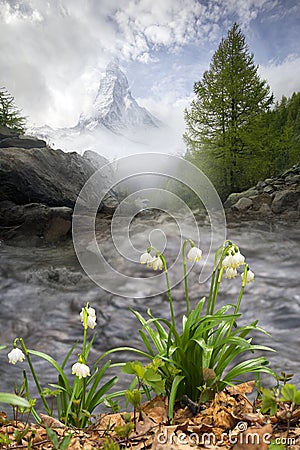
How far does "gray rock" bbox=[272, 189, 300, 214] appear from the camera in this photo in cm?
456

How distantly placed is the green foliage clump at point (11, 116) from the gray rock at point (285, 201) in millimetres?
3572

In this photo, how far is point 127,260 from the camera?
383 centimetres

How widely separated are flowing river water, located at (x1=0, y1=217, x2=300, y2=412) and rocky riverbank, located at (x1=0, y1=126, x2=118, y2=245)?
0.28 metres

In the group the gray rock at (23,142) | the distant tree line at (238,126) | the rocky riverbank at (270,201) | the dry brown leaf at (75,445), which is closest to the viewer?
the dry brown leaf at (75,445)

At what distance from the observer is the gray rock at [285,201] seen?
15.0 ft

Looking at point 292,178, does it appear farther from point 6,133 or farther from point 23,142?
point 6,133

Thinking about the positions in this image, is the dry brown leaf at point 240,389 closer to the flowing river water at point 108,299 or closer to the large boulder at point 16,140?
the flowing river water at point 108,299

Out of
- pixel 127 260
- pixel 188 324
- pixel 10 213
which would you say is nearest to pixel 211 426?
pixel 188 324

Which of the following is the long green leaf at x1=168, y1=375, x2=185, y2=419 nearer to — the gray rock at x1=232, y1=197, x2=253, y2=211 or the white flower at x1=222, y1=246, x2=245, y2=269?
the white flower at x1=222, y1=246, x2=245, y2=269

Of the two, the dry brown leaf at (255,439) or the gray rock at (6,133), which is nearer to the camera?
the dry brown leaf at (255,439)

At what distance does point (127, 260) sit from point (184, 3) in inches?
127

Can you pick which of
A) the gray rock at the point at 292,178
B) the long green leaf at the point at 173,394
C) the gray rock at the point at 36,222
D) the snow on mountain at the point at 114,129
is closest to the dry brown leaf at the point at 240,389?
the long green leaf at the point at 173,394

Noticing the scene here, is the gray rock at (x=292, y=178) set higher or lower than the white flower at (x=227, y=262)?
higher

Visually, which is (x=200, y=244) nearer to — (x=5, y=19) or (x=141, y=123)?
(x=141, y=123)
